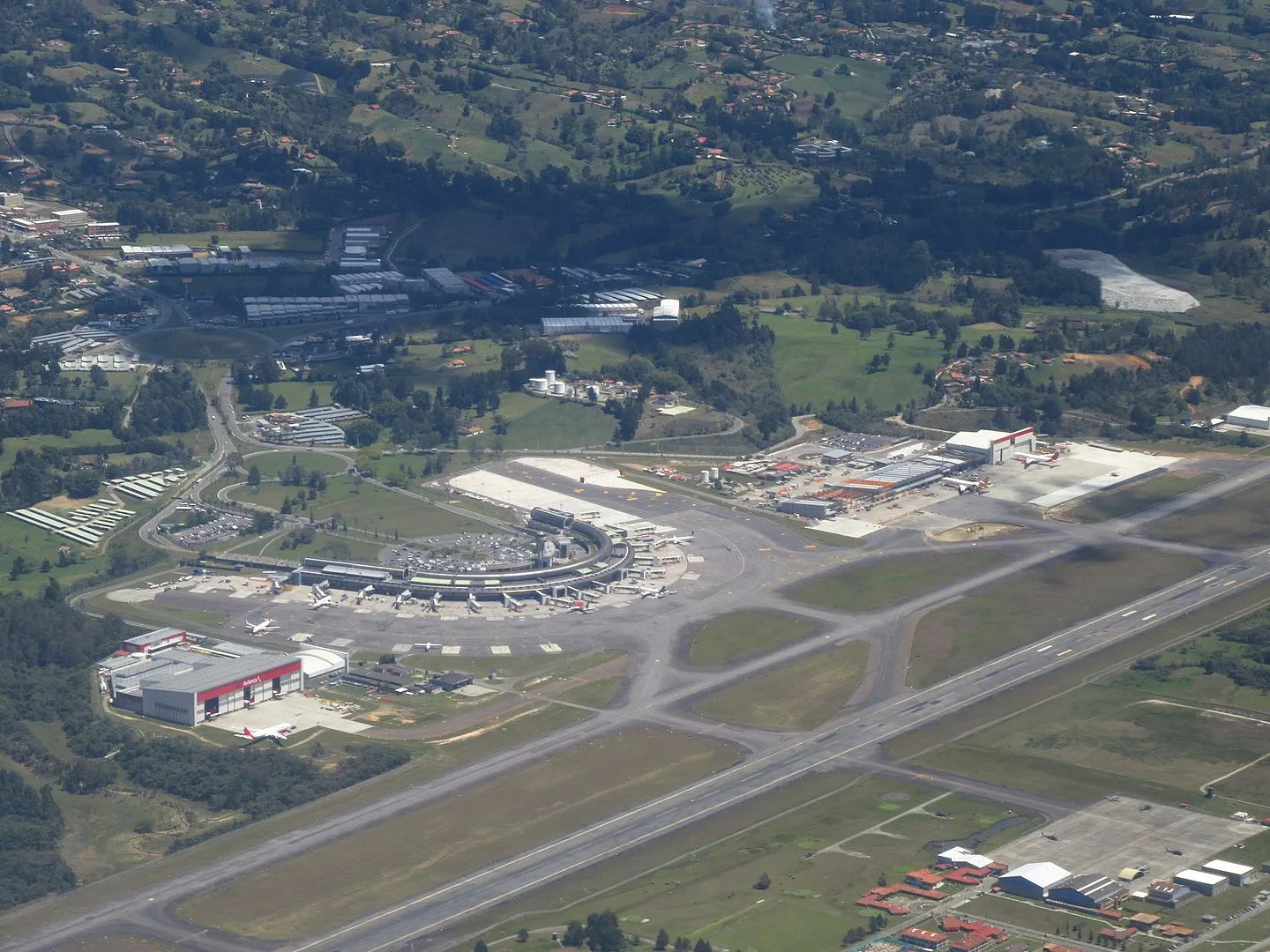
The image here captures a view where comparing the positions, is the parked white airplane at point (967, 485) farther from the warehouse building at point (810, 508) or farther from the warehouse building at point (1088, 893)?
the warehouse building at point (1088, 893)

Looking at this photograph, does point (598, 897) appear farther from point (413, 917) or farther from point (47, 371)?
point (47, 371)

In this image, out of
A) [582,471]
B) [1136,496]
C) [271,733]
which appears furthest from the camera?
[582,471]

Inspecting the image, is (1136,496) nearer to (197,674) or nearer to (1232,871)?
(1232,871)

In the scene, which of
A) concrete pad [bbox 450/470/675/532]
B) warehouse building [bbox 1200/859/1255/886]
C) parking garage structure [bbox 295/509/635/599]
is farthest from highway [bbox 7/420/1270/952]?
warehouse building [bbox 1200/859/1255/886]

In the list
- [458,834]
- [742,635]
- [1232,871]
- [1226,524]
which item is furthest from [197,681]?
[1226,524]

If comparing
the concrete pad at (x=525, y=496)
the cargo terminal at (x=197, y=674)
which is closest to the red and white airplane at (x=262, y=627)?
the cargo terminal at (x=197, y=674)

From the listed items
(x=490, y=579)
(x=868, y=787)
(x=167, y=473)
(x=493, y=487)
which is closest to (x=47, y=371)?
(x=167, y=473)

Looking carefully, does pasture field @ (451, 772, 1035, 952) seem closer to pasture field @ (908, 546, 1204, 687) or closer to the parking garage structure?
pasture field @ (908, 546, 1204, 687)
